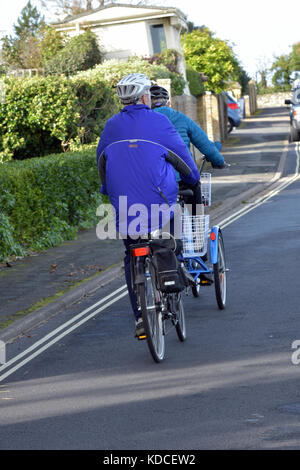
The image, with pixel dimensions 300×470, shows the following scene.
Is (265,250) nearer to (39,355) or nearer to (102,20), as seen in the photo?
(39,355)

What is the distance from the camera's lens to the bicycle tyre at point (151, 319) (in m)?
6.65

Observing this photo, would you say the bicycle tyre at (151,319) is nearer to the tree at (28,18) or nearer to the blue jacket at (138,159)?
the blue jacket at (138,159)

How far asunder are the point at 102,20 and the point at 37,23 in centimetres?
5959

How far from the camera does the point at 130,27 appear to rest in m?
43.1

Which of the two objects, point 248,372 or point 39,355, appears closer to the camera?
point 248,372

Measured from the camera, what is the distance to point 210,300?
9.41 meters

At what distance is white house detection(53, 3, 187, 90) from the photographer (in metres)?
42.4

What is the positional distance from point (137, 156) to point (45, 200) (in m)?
8.15

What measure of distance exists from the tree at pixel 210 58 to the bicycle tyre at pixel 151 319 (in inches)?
1630

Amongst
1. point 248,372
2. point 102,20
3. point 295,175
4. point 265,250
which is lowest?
point 295,175

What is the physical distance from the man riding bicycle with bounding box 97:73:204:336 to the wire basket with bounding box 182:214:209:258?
50.8 inches

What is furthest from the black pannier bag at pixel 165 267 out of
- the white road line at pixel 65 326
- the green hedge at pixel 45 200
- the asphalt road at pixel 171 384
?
the green hedge at pixel 45 200

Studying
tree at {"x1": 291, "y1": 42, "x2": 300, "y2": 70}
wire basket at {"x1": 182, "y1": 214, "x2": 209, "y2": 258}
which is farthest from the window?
tree at {"x1": 291, "y1": 42, "x2": 300, "y2": 70}
